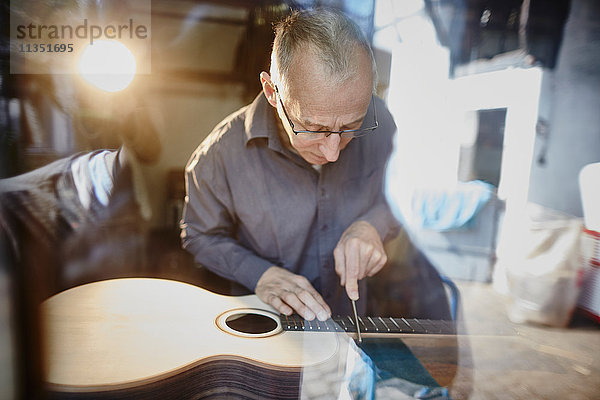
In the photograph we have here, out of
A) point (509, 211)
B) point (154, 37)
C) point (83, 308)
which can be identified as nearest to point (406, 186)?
point (509, 211)

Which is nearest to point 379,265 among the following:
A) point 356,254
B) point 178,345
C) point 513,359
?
point 356,254

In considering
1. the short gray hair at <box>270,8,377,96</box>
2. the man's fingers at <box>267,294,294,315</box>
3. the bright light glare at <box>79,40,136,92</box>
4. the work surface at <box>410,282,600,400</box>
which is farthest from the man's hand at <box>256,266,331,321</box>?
the bright light glare at <box>79,40,136,92</box>

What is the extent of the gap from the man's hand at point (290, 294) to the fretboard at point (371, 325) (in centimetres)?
2

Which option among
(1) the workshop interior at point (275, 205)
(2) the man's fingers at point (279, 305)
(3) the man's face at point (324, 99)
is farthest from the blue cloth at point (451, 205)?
(2) the man's fingers at point (279, 305)

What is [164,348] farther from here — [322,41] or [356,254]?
[322,41]

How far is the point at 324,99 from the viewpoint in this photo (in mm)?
774

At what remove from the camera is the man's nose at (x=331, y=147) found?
2.77ft

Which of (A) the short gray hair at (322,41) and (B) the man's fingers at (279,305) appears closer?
(A) the short gray hair at (322,41)

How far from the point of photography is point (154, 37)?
0.81 metres

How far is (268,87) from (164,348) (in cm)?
62

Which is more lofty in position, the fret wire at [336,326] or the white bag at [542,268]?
the white bag at [542,268]

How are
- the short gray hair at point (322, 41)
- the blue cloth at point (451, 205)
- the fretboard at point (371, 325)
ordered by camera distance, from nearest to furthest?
the short gray hair at point (322, 41) < the fretboard at point (371, 325) < the blue cloth at point (451, 205)

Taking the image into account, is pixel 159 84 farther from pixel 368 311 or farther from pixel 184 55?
pixel 368 311

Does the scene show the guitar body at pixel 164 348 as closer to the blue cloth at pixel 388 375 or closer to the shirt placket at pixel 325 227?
the blue cloth at pixel 388 375
